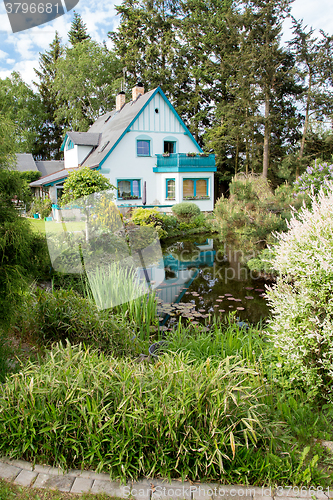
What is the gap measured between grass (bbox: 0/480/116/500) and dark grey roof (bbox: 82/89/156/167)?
18452 millimetres

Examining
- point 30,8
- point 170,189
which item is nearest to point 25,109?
point 170,189

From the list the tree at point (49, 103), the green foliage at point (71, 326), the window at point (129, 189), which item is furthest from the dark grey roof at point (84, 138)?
the green foliage at point (71, 326)

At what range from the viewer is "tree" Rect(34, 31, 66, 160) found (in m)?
36.8

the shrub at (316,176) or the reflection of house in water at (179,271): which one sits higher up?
the shrub at (316,176)

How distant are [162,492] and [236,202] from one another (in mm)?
7746

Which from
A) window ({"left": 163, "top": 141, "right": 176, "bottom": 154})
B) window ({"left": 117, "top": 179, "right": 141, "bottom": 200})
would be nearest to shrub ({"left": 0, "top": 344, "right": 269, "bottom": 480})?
window ({"left": 117, "top": 179, "right": 141, "bottom": 200})

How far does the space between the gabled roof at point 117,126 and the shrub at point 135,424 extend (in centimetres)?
1782

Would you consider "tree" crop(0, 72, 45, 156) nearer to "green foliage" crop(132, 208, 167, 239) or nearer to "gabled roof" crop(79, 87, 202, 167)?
"gabled roof" crop(79, 87, 202, 167)

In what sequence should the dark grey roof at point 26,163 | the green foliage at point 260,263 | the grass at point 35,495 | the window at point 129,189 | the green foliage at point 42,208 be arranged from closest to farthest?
the grass at point 35,495, the green foliage at point 260,263, the green foliage at point 42,208, the window at point 129,189, the dark grey roof at point 26,163

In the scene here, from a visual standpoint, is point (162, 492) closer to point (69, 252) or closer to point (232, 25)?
point (69, 252)

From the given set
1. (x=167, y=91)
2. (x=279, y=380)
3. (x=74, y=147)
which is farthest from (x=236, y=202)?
(x=167, y=91)

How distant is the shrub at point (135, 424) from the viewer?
238cm

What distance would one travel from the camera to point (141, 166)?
827 inches

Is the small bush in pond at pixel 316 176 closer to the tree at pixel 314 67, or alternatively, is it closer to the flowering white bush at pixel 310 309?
the flowering white bush at pixel 310 309
